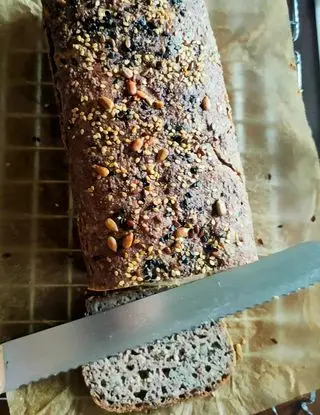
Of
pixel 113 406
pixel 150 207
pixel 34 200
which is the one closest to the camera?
pixel 150 207

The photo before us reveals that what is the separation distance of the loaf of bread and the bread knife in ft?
0.20

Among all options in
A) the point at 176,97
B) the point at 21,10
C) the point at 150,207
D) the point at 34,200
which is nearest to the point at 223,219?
the point at 150,207

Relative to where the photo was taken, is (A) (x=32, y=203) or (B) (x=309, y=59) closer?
(A) (x=32, y=203)

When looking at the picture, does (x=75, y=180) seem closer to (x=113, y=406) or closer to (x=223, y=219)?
(x=223, y=219)

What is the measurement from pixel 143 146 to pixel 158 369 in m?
0.67

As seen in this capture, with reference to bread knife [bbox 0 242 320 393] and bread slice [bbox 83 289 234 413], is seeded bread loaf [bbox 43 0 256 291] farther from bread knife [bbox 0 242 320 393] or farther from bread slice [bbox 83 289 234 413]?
bread slice [bbox 83 289 234 413]

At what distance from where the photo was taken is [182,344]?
2045 mm

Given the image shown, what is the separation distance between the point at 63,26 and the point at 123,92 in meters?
0.26

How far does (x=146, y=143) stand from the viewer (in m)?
1.83

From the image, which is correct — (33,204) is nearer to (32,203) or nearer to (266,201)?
(32,203)

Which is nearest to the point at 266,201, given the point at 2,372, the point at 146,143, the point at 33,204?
the point at 146,143

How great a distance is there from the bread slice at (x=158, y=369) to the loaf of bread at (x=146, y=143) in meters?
0.26

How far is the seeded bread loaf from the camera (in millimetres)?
1817

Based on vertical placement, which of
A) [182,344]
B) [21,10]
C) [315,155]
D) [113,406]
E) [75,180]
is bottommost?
[113,406]
